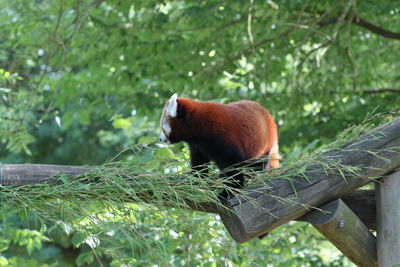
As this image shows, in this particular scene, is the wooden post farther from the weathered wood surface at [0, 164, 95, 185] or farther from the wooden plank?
the weathered wood surface at [0, 164, 95, 185]

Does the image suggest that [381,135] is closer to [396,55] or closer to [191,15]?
[191,15]

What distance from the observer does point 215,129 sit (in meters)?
2.63

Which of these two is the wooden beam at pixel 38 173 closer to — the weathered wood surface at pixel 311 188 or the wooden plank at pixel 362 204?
the weathered wood surface at pixel 311 188

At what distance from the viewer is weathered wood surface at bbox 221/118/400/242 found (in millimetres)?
2158

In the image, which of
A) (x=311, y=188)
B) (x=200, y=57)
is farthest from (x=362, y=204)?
(x=200, y=57)

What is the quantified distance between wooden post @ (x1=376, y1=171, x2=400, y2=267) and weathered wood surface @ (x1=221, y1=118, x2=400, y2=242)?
62 mm

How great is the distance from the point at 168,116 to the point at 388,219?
1067 millimetres

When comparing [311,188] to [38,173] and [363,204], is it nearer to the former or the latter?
[363,204]

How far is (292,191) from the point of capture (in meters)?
2.22

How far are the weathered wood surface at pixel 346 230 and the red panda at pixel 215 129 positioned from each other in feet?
→ 1.21

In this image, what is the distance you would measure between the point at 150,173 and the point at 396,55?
341cm

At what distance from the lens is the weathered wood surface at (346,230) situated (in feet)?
7.54

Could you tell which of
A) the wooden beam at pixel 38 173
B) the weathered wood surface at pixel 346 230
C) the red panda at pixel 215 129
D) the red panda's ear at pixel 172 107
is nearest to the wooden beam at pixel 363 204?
the weathered wood surface at pixel 346 230

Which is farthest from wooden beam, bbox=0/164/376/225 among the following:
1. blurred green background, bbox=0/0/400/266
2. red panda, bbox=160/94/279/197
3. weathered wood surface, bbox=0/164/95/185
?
blurred green background, bbox=0/0/400/266
